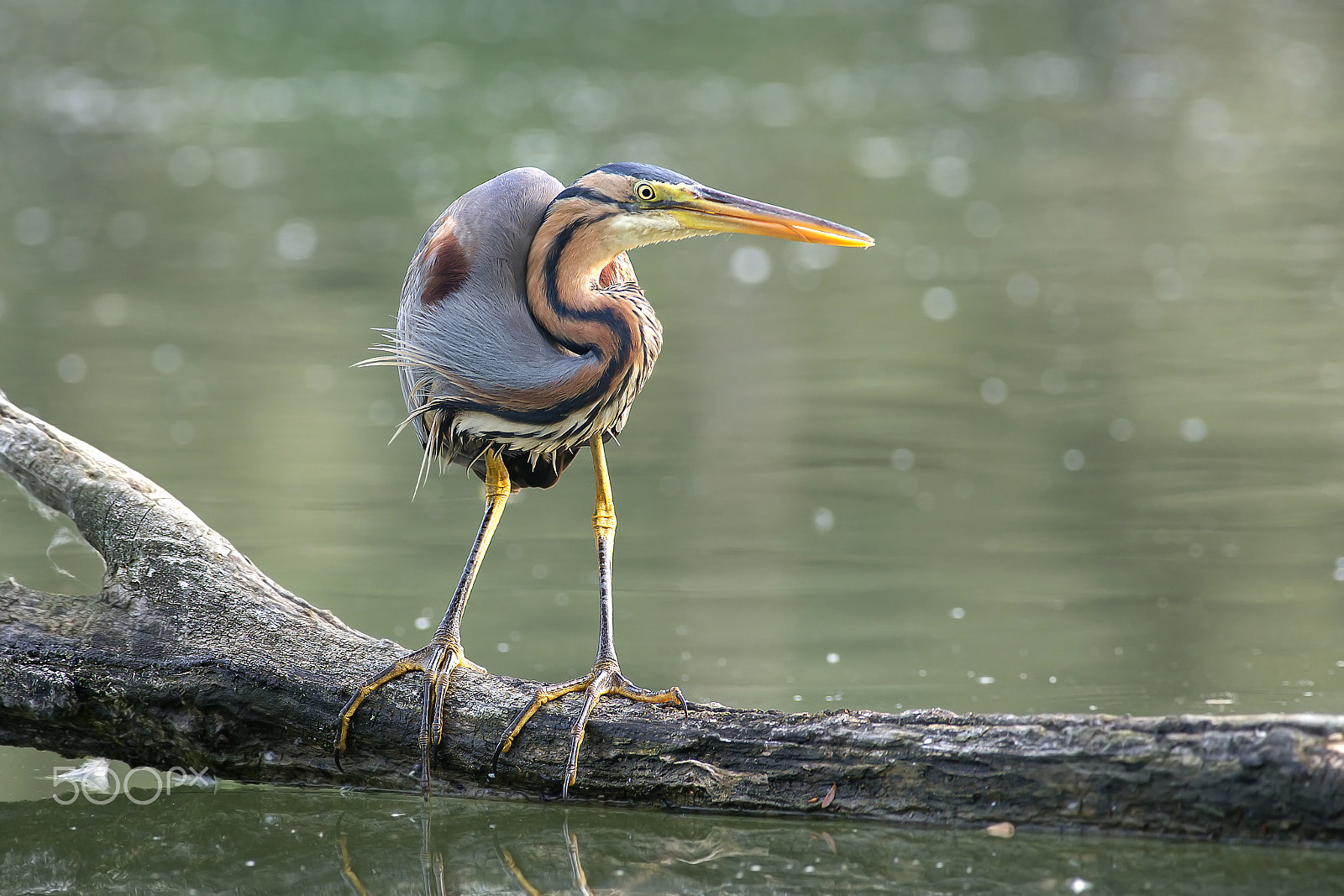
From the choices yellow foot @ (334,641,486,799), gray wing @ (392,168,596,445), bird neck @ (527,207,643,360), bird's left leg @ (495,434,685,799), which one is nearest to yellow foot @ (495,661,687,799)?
bird's left leg @ (495,434,685,799)

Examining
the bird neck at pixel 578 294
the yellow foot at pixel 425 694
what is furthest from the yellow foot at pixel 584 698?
the bird neck at pixel 578 294

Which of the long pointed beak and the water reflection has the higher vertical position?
the long pointed beak

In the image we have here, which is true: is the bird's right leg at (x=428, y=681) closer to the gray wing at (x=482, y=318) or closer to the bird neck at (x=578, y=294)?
the gray wing at (x=482, y=318)

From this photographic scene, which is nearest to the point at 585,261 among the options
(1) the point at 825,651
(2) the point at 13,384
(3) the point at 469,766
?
(3) the point at 469,766

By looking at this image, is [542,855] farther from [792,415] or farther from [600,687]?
[792,415]

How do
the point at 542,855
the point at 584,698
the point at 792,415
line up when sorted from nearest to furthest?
the point at 542,855 < the point at 584,698 < the point at 792,415

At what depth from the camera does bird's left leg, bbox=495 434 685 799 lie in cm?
376

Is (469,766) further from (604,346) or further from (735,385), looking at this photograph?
(735,385)

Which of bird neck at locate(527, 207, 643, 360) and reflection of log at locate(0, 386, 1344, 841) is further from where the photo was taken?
bird neck at locate(527, 207, 643, 360)

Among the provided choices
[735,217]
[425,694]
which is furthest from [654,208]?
[425,694]

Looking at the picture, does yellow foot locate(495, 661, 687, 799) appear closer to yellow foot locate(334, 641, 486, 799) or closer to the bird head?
yellow foot locate(334, 641, 486, 799)

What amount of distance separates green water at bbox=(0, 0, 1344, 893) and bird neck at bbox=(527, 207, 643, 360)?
3.91 feet

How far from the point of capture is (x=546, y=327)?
4.07 m

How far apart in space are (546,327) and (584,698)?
0.96m
